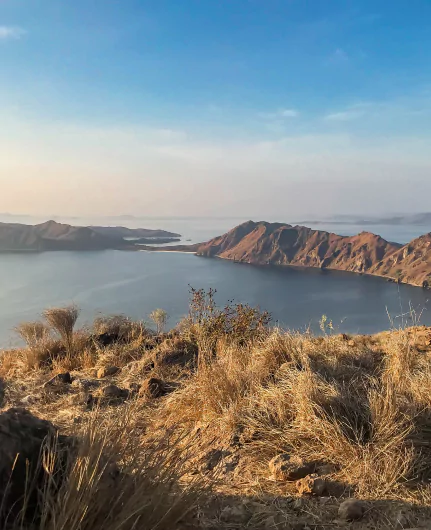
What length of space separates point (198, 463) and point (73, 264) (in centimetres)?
3959

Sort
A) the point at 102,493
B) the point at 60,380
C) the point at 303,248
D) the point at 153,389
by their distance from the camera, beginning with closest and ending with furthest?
1. the point at 102,493
2. the point at 153,389
3. the point at 60,380
4. the point at 303,248

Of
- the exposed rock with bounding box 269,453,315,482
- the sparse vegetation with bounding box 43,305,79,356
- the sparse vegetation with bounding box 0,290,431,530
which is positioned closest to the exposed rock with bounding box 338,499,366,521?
the sparse vegetation with bounding box 0,290,431,530

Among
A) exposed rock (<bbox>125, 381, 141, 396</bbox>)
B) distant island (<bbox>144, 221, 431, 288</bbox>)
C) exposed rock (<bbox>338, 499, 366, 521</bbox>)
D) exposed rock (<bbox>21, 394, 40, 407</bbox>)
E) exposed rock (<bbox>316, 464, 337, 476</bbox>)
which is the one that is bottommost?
exposed rock (<bbox>21, 394, 40, 407</bbox>)

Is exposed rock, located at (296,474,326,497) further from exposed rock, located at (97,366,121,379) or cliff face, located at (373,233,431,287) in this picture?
cliff face, located at (373,233,431,287)

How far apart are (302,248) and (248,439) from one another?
168 feet

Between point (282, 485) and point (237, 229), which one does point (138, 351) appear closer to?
point (282, 485)

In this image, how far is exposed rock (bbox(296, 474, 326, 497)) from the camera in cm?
273

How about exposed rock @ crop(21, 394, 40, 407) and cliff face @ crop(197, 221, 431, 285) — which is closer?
exposed rock @ crop(21, 394, 40, 407)

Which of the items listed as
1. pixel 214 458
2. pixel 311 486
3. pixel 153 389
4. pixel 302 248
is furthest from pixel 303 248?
pixel 311 486

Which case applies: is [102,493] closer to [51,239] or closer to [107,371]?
[107,371]

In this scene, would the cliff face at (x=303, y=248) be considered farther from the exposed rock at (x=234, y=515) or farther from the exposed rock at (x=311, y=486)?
the exposed rock at (x=234, y=515)

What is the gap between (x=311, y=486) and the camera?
2.74 metres

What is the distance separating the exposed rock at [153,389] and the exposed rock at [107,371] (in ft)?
4.70

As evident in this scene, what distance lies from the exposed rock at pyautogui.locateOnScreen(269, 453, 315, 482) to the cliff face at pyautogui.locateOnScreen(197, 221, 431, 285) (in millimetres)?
45490
